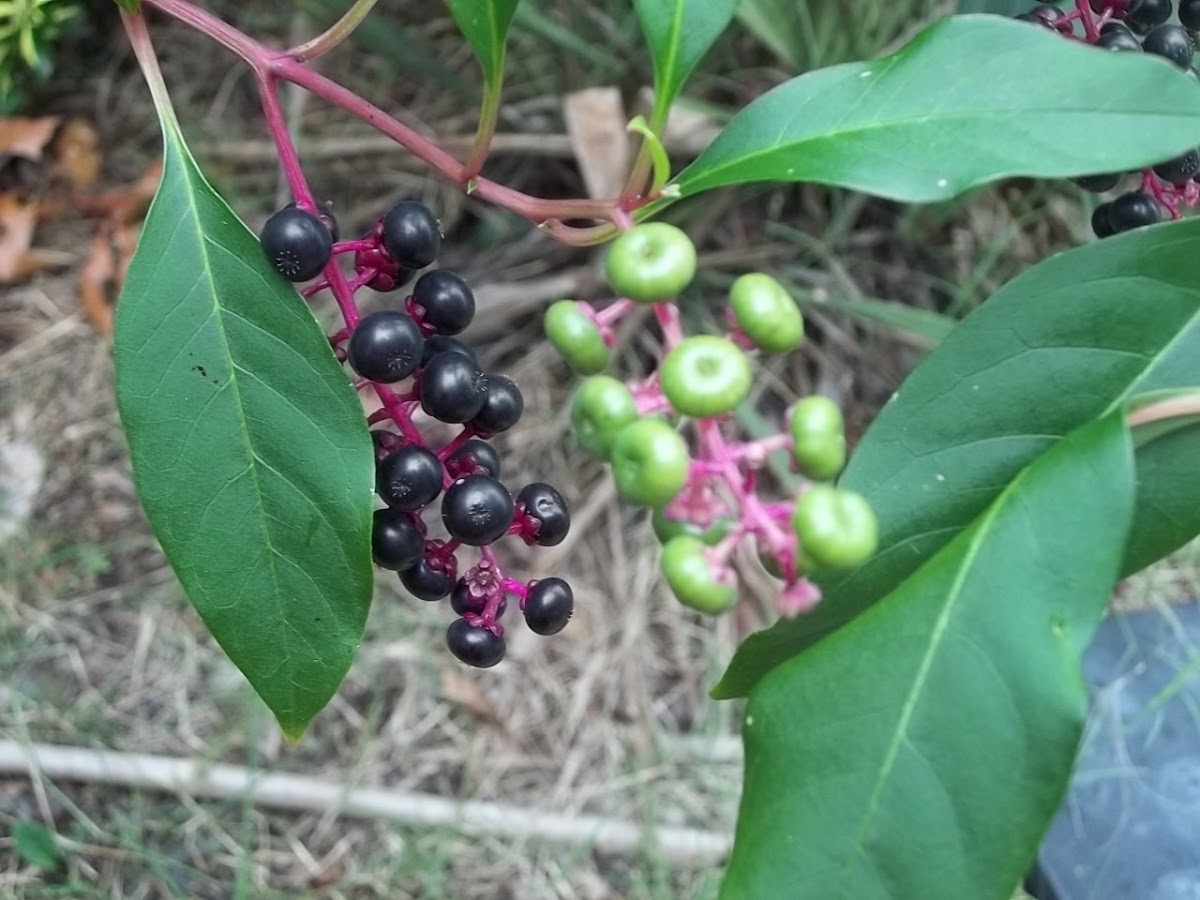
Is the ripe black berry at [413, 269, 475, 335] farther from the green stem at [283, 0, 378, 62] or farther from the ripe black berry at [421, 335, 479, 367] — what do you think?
the green stem at [283, 0, 378, 62]

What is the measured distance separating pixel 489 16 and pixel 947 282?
1.62m

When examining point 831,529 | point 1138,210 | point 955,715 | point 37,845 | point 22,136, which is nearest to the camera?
point 831,529

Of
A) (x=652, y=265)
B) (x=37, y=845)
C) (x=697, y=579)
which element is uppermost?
(x=652, y=265)

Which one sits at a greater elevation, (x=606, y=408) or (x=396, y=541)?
(x=606, y=408)

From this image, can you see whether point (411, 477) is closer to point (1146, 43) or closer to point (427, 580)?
point (427, 580)

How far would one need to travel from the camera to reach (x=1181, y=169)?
0.90m

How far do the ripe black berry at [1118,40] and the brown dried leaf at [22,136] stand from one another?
205 centimetres

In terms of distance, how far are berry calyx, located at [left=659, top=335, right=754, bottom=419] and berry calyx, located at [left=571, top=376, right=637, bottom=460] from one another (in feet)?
0.10

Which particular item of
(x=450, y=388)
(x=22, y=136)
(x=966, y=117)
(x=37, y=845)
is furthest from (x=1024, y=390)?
(x=22, y=136)

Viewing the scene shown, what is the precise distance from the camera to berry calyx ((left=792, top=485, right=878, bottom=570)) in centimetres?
60

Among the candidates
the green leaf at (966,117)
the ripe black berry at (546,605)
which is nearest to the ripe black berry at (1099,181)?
the green leaf at (966,117)

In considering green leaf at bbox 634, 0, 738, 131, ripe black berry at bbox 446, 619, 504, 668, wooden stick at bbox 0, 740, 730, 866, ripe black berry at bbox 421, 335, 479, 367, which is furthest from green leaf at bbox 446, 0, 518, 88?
wooden stick at bbox 0, 740, 730, 866

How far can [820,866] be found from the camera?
74cm

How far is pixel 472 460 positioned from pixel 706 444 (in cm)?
27
